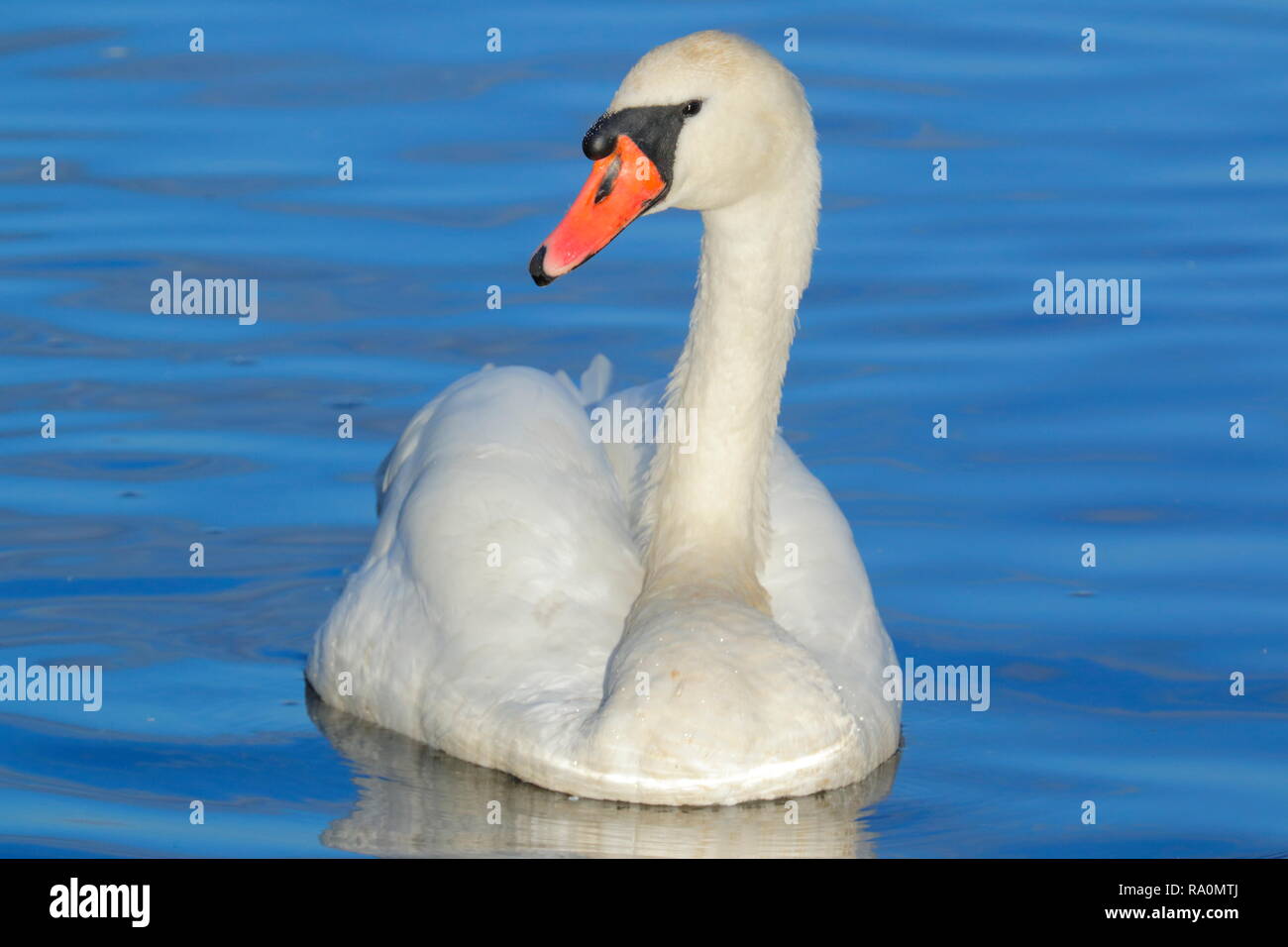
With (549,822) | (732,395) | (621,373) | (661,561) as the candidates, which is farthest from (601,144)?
(621,373)

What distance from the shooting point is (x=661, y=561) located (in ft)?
31.2

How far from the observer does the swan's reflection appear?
8398mm

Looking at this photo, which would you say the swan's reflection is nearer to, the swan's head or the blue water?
the blue water

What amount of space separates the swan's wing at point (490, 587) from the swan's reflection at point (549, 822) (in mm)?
194

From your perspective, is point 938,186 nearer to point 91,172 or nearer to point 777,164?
point 91,172

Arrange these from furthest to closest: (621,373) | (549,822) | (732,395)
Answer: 1. (621,373)
2. (732,395)
3. (549,822)

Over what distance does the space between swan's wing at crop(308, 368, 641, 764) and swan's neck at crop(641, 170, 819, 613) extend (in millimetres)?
268

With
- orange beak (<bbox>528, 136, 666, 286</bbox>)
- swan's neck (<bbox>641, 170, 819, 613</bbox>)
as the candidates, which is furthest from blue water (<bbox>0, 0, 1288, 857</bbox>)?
orange beak (<bbox>528, 136, 666, 286</bbox>)

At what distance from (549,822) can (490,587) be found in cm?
98

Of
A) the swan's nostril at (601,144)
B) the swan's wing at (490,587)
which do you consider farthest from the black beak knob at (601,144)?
the swan's wing at (490,587)

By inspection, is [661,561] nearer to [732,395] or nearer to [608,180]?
[732,395]

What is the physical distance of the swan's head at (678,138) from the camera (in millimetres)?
8836

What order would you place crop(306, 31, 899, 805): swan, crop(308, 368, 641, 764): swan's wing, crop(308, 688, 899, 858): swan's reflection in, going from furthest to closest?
crop(308, 368, 641, 764): swan's wing → crop(306, 31, 899, 805): swan → crop(308, 688, 899, 858): swan's reflection

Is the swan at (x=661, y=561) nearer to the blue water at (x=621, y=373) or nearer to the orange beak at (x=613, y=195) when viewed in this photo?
the orange beak at (x=613, y=195)
